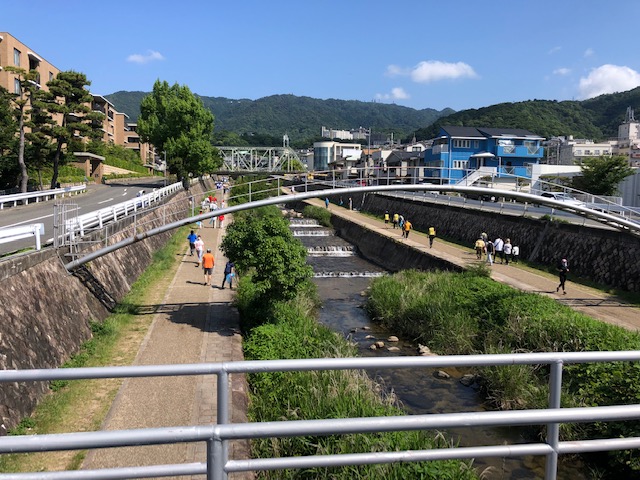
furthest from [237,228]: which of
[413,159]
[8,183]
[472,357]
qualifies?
[413,159]

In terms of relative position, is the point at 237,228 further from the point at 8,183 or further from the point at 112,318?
the point at 8,183

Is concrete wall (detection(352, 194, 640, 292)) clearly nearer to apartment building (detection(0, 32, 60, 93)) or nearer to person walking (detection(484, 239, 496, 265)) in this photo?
person walking (detection(484, 239, 496, 265))

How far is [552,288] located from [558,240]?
5982mm

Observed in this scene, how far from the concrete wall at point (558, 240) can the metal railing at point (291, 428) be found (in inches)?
857

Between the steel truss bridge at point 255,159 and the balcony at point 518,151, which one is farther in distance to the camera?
the steel truss bridge at point 255,159

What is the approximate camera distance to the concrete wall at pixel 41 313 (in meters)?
8.59

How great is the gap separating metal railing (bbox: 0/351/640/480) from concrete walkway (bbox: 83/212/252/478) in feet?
14.0

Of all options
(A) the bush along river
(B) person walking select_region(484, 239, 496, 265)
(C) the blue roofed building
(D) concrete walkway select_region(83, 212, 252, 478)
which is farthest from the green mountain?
(D) concrete walkway select_region(83, 212, 252, 478)

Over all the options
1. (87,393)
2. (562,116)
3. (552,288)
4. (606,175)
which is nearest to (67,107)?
(87,393)

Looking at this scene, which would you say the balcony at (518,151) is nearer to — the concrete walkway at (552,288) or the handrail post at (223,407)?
the concrete walkway at (552,288)

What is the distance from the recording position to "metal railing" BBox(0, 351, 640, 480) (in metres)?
2.21

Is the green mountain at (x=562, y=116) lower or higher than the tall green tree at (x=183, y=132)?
higher

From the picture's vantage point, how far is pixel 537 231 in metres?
29.0

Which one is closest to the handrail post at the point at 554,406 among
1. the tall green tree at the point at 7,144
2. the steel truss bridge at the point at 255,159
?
the tall green tree at the point at 7,144
